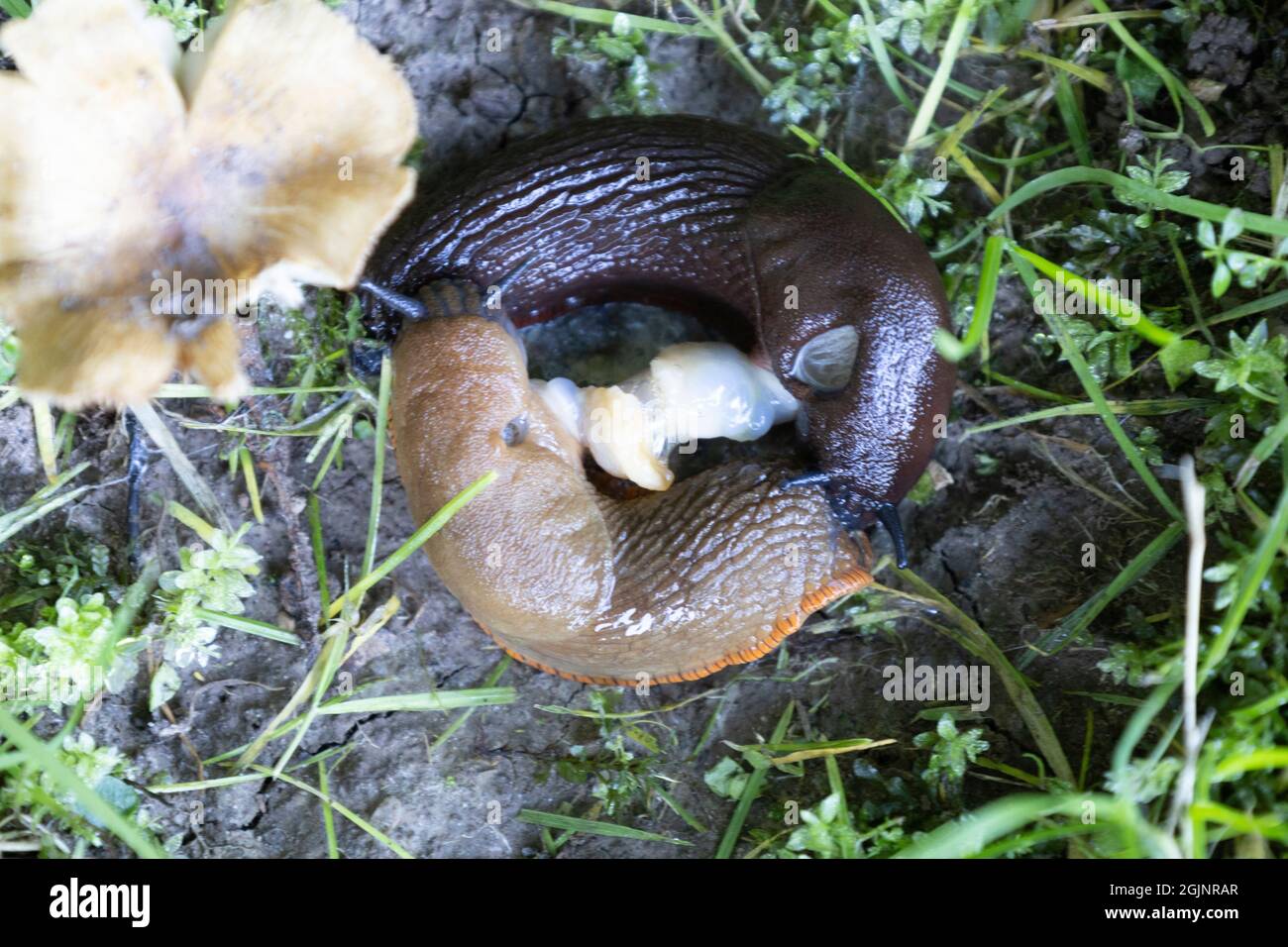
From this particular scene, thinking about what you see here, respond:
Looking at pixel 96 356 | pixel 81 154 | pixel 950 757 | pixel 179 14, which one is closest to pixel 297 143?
pixel 81 154

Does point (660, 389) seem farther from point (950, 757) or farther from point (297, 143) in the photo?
point (950, 757)

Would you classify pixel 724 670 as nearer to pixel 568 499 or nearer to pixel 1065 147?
pixel 568 499

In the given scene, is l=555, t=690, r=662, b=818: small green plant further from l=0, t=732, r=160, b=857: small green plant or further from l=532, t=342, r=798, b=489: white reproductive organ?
l=0, t=732, r=160, b=857: small green plant

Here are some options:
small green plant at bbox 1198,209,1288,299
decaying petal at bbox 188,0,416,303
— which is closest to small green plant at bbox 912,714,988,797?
small green plant at bbox 1198,209,1288,299

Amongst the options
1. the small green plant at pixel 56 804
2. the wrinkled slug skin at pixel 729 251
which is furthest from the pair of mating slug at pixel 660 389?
the small green plant at pixel 56 804

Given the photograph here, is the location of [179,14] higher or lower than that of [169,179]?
higher

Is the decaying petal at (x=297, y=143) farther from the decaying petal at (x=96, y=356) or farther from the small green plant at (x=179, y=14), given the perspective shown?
the small green plant at (x=179, y=14)
